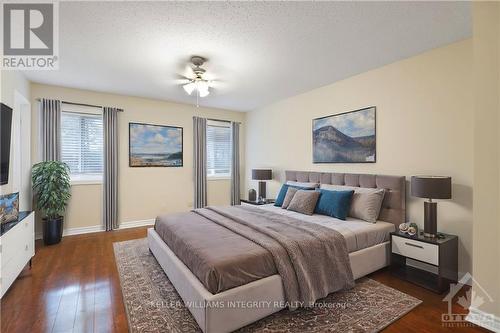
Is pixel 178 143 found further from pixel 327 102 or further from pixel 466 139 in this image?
pixel 466 139

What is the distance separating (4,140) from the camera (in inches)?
108

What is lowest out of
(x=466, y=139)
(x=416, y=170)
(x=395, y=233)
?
(x=395, y=233)

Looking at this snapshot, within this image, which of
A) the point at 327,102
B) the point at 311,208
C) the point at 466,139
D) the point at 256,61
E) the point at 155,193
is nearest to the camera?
the point at 466,139

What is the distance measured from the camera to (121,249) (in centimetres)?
365

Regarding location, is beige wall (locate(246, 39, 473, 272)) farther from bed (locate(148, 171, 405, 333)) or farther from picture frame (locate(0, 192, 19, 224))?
picture frame (locate(0, 192, 19, 224))

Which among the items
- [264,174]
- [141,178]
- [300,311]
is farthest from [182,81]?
[300,311]

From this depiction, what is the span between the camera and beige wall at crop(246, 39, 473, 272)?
2.60 m

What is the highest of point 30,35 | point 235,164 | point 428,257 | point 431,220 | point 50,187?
point 30,35

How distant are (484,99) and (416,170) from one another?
1260 millimetres

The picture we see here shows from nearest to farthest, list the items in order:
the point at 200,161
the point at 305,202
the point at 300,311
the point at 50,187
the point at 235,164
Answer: the point at 300,311, the point at 305,202, the point at 50,187, the point at 200,161, the point at 235,164

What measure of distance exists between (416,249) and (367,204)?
2.31ft

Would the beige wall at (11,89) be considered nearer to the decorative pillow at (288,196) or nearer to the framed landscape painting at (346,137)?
the decorative pillow at (288,196)

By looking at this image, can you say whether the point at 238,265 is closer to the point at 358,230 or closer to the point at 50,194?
Answer: the point at 358,230

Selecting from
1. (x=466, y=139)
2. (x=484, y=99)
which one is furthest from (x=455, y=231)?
(x=484, y=99)
